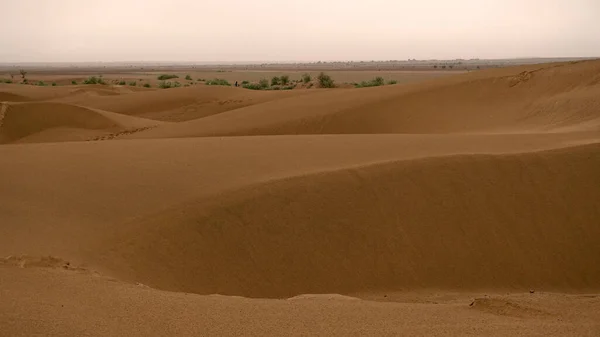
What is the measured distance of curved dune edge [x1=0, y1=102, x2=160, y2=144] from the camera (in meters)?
21.2

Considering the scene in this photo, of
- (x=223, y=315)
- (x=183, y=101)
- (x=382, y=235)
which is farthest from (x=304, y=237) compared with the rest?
(x=183, y=101)

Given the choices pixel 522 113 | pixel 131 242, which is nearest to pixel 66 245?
pixel 131 242

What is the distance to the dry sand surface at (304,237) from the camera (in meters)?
3.91

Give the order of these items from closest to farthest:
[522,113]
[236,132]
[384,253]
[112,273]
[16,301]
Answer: [16,301] < [112,273] < [384,253] < [522,113] < [236,132]

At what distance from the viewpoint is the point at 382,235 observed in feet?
23.9

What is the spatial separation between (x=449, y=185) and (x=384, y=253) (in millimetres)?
1927

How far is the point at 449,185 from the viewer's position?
8.30 meters

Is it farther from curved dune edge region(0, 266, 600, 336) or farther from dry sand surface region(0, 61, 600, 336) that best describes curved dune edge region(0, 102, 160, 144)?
curved dune edge region(0, 266, 600, 336)

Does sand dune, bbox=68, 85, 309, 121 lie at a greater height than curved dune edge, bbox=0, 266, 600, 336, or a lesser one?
lesser

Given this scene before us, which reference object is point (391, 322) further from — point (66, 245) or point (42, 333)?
point (66, 245)

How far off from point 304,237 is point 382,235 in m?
1.06

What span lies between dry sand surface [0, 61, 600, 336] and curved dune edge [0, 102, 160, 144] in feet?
35.5

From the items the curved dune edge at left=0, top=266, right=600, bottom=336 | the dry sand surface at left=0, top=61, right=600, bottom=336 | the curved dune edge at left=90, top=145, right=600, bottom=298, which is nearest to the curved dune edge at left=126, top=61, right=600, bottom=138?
the dry sand surface at left=0, top=61, right=600, bottom=336

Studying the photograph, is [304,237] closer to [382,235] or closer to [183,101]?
[382,235]
